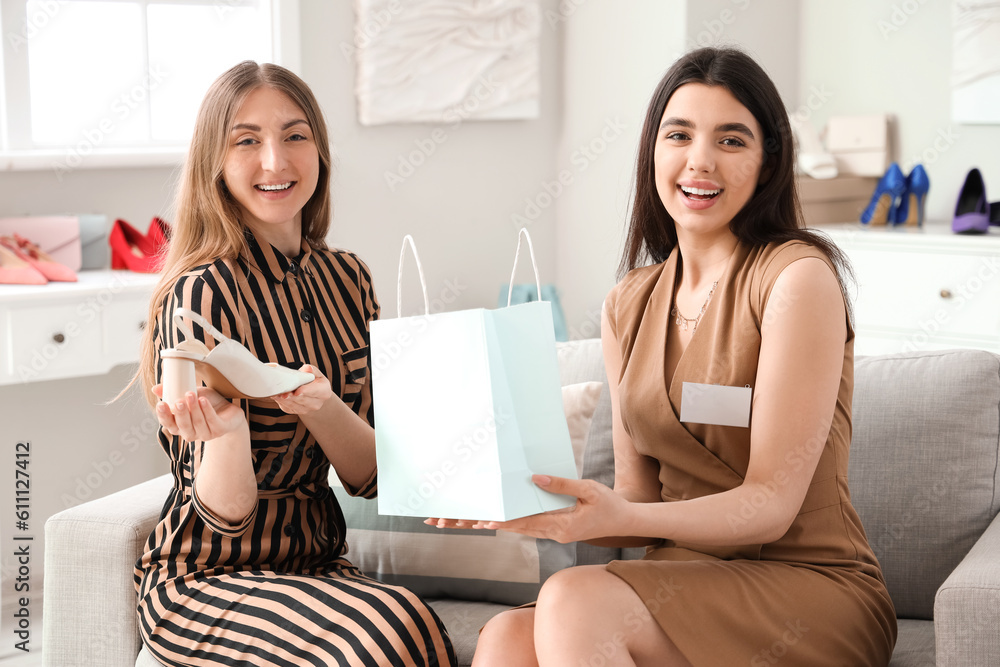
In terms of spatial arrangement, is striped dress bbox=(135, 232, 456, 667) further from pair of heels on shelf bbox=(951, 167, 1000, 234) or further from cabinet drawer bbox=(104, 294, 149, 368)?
pair of heels on shelf bbox=(951, 167, 1000, 234)

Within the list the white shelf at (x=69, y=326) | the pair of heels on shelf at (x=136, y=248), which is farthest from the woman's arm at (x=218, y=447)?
the pair of heels on shelf at (x=136, y=248)

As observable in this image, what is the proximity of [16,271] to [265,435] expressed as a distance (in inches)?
59.8

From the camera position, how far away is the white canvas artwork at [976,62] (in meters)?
3.98

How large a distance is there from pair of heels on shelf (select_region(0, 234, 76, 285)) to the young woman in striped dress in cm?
118

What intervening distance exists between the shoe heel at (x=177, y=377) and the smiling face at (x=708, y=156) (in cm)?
78

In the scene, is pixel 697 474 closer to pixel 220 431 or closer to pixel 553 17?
pixel 220 431

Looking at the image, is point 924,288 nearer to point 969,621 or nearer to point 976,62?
point 976,62

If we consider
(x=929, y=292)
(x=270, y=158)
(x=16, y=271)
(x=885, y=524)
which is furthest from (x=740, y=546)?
(x=929, y=292)

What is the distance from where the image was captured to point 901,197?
4.02 m

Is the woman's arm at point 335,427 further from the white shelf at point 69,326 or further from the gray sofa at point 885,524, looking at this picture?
the white shelf at point 69,326

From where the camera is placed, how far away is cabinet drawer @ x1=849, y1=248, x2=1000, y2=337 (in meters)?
3.47

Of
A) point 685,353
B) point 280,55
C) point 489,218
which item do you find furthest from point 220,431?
point 489,218

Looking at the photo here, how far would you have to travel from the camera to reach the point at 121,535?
5.67 feet

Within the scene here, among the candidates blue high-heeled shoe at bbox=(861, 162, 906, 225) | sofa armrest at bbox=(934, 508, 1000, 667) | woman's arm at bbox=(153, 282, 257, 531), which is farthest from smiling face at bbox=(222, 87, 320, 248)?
blue high-heeled shoe at bbox=(861, 162, 906, 225)
